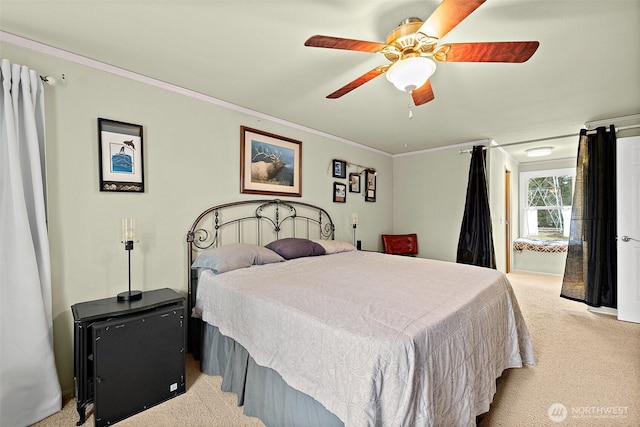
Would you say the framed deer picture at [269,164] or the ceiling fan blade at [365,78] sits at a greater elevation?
the ceiling fan blade at [365,78]

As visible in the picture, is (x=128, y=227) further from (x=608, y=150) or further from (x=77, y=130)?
(x=608, y=150)

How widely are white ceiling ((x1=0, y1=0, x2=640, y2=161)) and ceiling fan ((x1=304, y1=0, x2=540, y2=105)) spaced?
18cm

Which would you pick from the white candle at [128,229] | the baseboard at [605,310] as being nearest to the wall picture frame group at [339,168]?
the white candle at [128,229]

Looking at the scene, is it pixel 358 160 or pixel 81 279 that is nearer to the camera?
pixel 81 279

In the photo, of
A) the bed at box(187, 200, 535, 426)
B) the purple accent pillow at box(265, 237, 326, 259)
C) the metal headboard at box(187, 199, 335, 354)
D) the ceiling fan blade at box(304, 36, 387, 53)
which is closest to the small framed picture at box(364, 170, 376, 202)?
the metal headboard at box(187, 199, 335, 354)

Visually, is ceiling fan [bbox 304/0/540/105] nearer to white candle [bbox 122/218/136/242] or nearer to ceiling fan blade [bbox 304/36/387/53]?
ceiling fan blade [bbox 304/36/387/53]

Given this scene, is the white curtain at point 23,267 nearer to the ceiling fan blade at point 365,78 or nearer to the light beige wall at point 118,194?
the light beige wall at point 118,194

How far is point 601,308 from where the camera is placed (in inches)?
137

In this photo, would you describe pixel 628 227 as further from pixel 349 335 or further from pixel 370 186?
pixel 349 335

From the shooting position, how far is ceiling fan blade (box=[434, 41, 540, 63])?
1371mm

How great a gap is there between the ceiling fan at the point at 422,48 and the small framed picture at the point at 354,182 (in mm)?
2726

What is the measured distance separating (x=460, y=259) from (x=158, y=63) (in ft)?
15.1

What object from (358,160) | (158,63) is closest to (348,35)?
(158,63)

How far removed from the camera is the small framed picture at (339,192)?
164 inches
